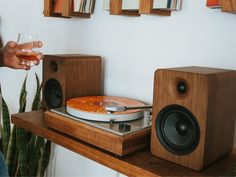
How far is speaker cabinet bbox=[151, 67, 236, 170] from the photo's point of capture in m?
0.71

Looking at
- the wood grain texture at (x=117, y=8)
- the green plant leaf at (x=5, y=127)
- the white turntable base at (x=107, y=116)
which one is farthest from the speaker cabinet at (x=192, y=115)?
the green plant leaf at (x=5, y=127)

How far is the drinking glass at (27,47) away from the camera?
3.45ft

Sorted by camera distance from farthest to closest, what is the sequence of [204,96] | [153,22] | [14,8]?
[14,8] < [153,22] < [204,96]

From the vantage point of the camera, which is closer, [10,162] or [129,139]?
[129,139]

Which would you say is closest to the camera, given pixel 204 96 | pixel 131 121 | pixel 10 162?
pixel 204 96

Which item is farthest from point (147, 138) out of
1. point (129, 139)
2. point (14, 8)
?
point (14, 8)

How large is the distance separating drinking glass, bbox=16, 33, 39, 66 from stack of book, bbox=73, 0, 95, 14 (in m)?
0.23

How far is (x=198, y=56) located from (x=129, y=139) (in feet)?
1.20

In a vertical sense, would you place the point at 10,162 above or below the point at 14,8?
below

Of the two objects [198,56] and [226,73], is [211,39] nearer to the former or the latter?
[198,56]

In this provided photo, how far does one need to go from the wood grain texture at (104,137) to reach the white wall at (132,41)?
0.31m

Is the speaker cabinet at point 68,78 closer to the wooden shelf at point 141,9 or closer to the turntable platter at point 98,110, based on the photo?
the turntable platter at point 98,110

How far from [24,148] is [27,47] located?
586 millimetres

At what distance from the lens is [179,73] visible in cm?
74
